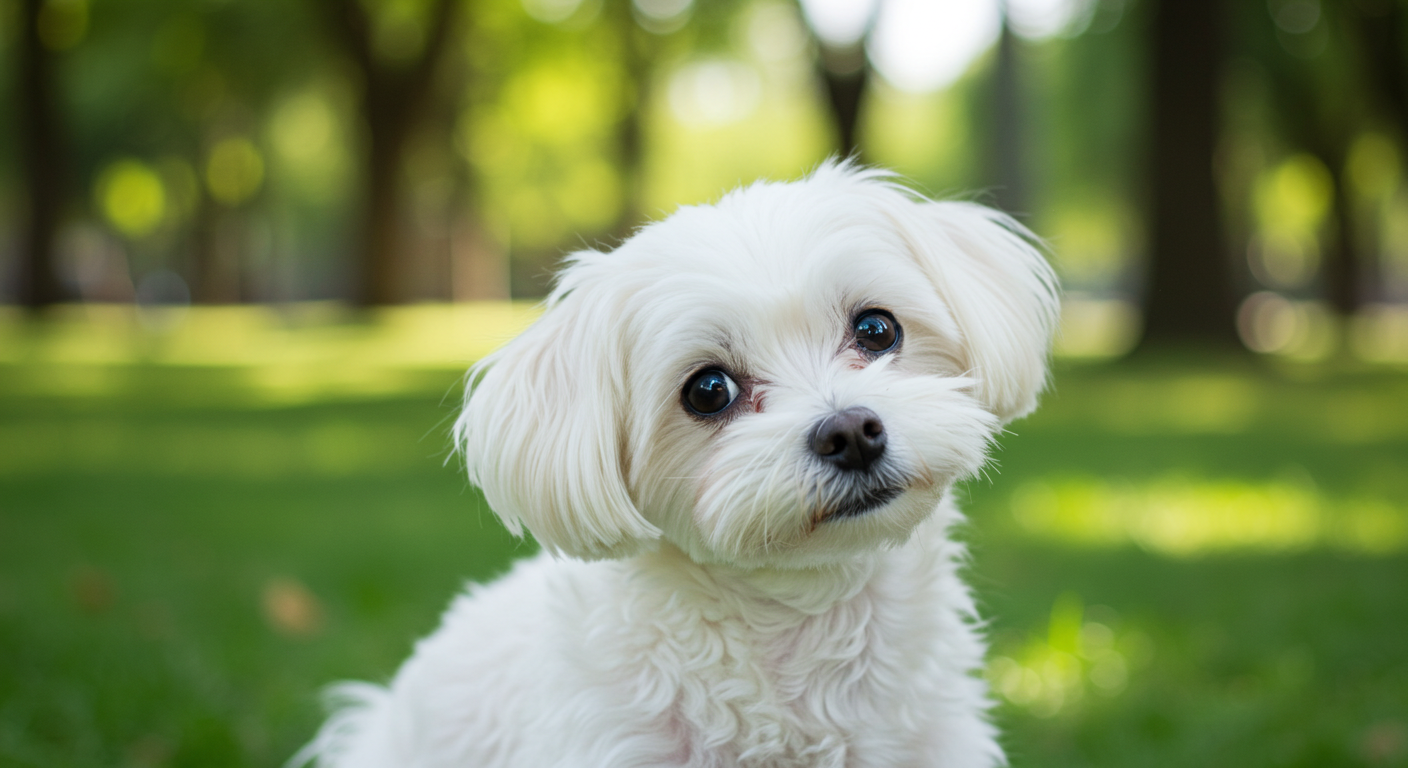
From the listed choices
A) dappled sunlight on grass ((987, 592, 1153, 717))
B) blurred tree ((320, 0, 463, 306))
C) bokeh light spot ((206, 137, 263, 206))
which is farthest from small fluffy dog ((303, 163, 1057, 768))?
bokeh light spot ((206, 137, 263, 206))

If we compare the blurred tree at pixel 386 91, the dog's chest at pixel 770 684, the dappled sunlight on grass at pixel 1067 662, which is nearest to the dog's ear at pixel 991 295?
the dog's chest at pixel 770 684

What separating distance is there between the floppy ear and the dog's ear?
71 centimetres

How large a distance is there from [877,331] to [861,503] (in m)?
0.45

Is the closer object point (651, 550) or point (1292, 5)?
point (651, 550)

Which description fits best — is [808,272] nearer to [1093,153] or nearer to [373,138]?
[373,138]

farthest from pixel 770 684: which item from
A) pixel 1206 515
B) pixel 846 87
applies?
pixel 846 87

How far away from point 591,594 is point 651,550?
0.22 m

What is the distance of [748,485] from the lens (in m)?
2.04

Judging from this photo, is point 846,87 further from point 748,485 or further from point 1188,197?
point 748,485

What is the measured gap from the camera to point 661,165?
123ft

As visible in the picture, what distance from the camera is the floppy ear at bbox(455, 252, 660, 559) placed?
7.02 feet

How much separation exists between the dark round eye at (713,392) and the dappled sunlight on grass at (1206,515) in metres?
3.87

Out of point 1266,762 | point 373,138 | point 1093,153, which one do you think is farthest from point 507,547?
point 1093,153

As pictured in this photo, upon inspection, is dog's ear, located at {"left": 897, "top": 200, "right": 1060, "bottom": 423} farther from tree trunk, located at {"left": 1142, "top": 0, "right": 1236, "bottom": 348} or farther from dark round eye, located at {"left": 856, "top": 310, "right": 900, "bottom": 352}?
tree trunk, located at {"left": 1142, "top": 0, "right": 1236, "bottom": 348}
